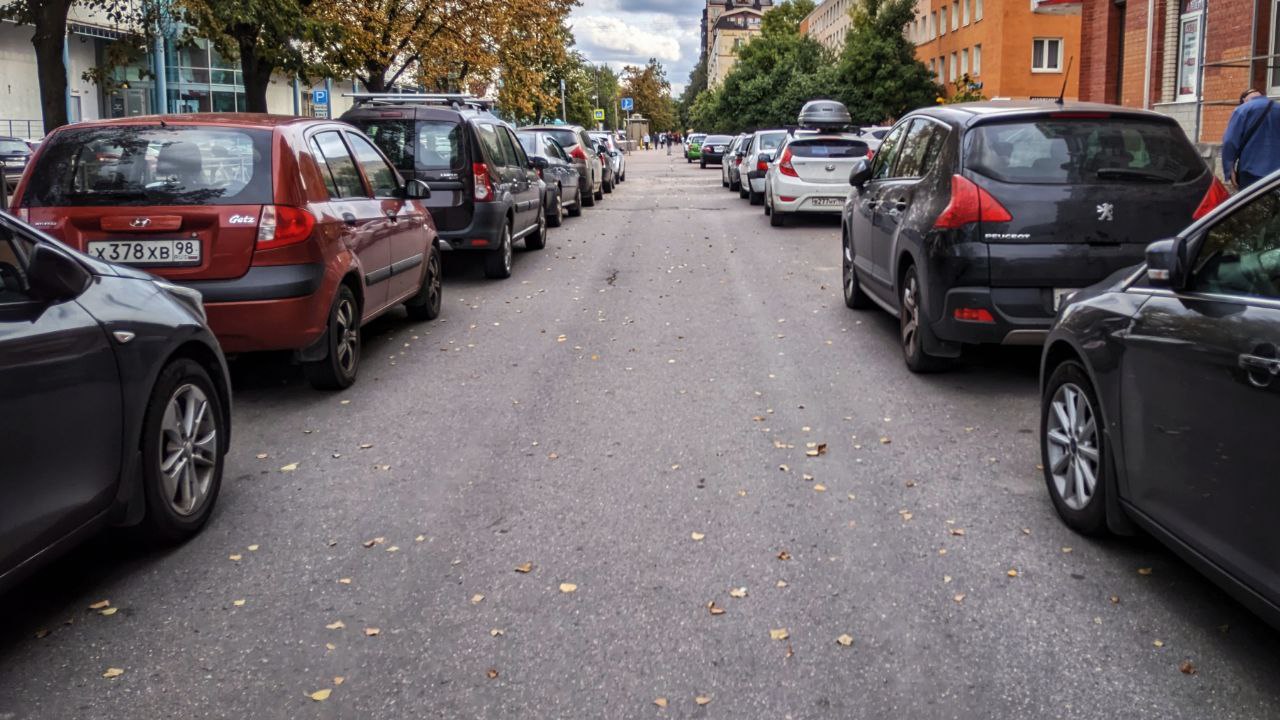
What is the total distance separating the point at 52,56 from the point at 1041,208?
10207 millimetres

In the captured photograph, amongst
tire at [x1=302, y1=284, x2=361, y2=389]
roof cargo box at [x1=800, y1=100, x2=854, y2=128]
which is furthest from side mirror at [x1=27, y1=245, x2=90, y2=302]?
roof cargo box at [x1=800, y1=100, x2=854, y2=128]

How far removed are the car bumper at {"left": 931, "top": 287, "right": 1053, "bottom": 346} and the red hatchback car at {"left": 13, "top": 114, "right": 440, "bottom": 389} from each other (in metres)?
3.76

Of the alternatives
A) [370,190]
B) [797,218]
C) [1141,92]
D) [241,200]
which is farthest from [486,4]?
[241,200]

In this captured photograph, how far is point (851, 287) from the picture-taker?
36.0ft

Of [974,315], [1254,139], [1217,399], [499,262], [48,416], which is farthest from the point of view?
[499,262]

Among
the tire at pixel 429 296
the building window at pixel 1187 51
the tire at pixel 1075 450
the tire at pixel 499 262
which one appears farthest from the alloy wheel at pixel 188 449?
the building window at pixel 1187 51

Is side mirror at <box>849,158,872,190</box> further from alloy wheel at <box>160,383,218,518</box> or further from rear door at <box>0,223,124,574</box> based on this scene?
rear door at <box>0,223,124,574</box>

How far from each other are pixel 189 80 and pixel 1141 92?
3767cm

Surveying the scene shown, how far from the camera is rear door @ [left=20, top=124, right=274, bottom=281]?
6.97 meters

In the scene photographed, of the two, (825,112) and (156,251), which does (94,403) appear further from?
(825,112)

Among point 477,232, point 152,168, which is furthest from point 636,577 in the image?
point 477,232

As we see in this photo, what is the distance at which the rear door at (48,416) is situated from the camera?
144 inches

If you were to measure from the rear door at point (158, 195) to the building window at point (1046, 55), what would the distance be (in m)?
53.7

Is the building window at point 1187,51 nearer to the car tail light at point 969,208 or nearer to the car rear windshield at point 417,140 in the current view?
the car rear windshield at point 417,140
